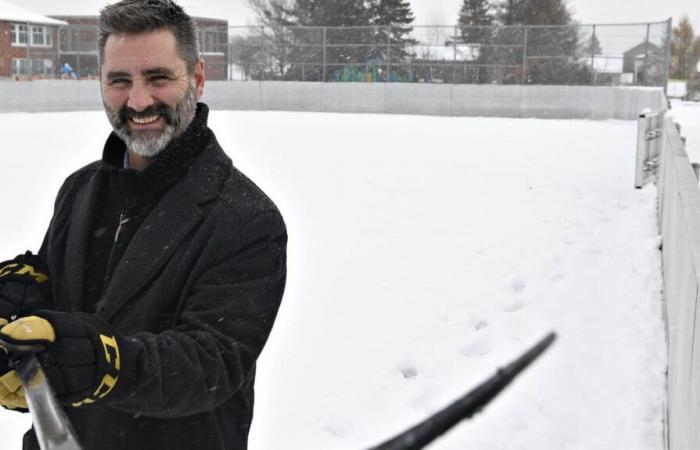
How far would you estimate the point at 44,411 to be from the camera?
4.22 feet

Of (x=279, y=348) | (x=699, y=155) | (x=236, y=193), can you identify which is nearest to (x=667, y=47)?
(x=699, y=155)

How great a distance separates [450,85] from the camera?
30656mm

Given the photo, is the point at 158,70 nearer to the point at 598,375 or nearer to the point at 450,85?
the point at 598,375

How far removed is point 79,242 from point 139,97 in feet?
1.25

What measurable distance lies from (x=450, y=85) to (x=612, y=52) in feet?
17.9

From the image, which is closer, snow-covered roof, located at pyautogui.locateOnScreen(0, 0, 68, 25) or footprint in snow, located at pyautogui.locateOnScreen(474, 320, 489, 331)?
footprint in snow, located at pyautogui.locateOnScreen(474, 320, 489, 331)

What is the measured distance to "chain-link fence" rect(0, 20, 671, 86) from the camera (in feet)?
98.9

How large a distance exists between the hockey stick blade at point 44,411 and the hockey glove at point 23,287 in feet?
1.61

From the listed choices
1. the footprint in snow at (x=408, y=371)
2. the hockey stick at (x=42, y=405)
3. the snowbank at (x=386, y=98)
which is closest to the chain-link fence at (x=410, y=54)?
the snowbank at (x=386, y=98)

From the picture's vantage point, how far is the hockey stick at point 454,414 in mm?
916

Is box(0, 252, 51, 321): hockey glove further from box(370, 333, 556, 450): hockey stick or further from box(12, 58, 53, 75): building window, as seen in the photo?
box(12, 58, 53, 75): building window

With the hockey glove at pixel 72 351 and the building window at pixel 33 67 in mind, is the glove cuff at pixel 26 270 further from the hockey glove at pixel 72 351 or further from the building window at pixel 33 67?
the building window at pixel 33 67

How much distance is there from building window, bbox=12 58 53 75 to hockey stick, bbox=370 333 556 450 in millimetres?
34433

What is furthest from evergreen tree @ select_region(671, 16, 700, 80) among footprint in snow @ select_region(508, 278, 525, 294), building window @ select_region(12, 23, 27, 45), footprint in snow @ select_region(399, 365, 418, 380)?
footprint in snow @ select_region(399, 365, 418, 380)
